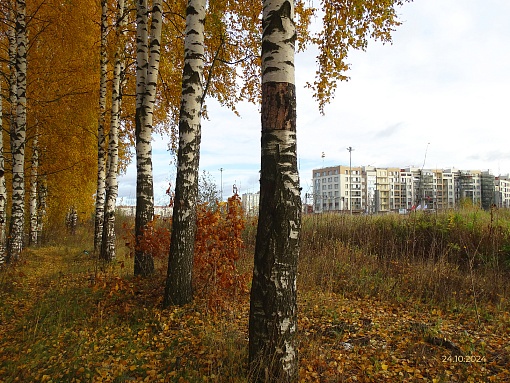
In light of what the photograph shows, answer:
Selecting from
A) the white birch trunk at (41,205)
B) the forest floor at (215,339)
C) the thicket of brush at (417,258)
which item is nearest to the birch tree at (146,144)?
the forest floor at (215,339)

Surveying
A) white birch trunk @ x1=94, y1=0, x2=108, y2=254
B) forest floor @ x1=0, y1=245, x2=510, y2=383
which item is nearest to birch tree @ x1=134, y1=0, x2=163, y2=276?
forest floor @ x1=0, y1=245, x2=510, y2=383

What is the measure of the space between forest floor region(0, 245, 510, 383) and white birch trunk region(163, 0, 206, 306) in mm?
471

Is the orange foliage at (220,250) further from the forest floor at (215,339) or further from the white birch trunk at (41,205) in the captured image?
the white birch trunk at (41,205)

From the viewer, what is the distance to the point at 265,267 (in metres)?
2.63

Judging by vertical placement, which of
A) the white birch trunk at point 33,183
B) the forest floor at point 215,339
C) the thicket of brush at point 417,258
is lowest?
the forest floor at point 215,339

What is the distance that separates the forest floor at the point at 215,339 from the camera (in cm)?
309

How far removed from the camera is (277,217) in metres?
2.65

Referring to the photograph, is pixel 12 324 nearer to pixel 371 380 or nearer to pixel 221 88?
pixel 371 380

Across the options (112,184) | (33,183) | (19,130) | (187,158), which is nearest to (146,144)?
(187,158)

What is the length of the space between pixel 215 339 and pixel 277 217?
1809 mm

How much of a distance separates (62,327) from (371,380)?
4.00 metres

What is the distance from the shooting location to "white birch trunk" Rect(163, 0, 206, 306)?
182 inches

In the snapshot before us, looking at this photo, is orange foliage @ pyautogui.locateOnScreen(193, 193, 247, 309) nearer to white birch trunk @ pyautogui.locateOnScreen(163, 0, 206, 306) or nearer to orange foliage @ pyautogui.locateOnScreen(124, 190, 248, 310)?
orange foliage @ pyautogui.locateOnScreen(124, 190, 248, 310)

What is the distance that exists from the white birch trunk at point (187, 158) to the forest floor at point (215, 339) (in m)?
0.47
